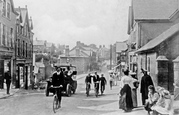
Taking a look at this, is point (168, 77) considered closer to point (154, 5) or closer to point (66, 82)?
point (66, 82)

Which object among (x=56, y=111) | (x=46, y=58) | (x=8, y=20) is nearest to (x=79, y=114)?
(x=56, y=111)

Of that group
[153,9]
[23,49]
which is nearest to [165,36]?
[153,9]

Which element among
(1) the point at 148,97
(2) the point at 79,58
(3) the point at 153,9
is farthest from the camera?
(2) the point at 79,58

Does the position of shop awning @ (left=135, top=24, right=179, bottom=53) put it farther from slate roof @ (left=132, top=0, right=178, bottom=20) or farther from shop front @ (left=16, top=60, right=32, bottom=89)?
shop front @ (left=16, top=60, right=32, bottom=89)

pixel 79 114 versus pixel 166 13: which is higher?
pixel 166 13

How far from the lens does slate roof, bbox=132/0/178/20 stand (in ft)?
70.3

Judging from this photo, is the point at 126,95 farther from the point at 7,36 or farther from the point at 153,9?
the point at 153,9

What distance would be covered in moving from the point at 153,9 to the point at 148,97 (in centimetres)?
1573

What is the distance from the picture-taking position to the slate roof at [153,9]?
21.4 m

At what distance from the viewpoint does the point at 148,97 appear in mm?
8344

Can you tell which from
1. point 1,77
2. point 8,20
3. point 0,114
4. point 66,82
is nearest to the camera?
point 0,114

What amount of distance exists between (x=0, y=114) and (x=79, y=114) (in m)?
2.99

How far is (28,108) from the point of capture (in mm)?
9453

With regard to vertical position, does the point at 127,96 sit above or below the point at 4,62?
below
